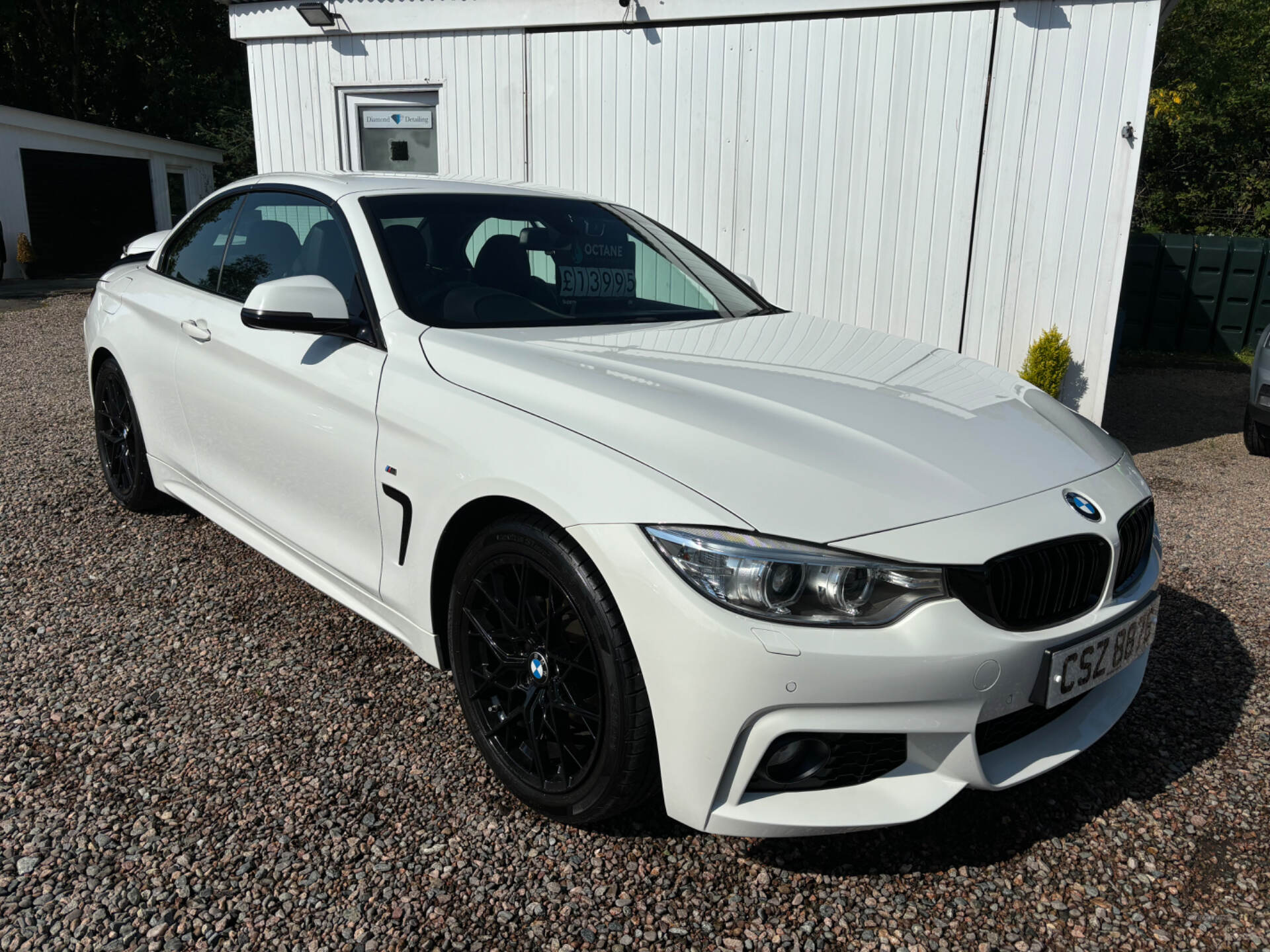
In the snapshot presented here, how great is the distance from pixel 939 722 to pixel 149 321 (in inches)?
137

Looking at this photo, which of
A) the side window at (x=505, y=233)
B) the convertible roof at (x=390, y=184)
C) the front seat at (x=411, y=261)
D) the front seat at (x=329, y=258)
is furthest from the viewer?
the convertible roof at (x=390, y=184)

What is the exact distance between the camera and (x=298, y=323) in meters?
2.73

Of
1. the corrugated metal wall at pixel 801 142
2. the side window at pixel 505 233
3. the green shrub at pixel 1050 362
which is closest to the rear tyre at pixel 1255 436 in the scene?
the green shrub at pixel 1050 362

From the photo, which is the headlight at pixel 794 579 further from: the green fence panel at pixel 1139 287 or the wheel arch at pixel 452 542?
the green fence panel at pixel 1139 287

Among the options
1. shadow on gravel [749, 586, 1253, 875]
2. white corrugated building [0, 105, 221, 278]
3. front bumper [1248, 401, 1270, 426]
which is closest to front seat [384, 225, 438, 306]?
shadow on gravel [749, 586, 1253, 875]

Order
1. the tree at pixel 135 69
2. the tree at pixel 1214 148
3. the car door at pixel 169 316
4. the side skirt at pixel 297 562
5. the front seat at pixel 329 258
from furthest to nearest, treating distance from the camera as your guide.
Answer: the tree at pixel 135 69
the tree at pixel 1214 148
the car door at pixel 169 316
the front seat at pixel 329 258
the side skirt at pixel 297 562

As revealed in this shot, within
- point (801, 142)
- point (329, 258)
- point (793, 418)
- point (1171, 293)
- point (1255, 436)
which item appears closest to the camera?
point (793, 418)

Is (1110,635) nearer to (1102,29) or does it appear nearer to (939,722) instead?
(939,722)

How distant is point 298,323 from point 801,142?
17.8 feet

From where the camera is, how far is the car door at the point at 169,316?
3.71m

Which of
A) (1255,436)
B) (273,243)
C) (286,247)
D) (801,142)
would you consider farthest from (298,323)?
(1255,436)

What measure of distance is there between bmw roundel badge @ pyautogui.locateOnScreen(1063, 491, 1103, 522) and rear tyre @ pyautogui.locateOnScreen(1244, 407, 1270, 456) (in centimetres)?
549

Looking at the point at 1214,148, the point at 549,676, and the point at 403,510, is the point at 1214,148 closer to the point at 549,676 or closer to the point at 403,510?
the point at 403,510

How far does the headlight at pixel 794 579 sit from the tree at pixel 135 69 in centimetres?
3015
